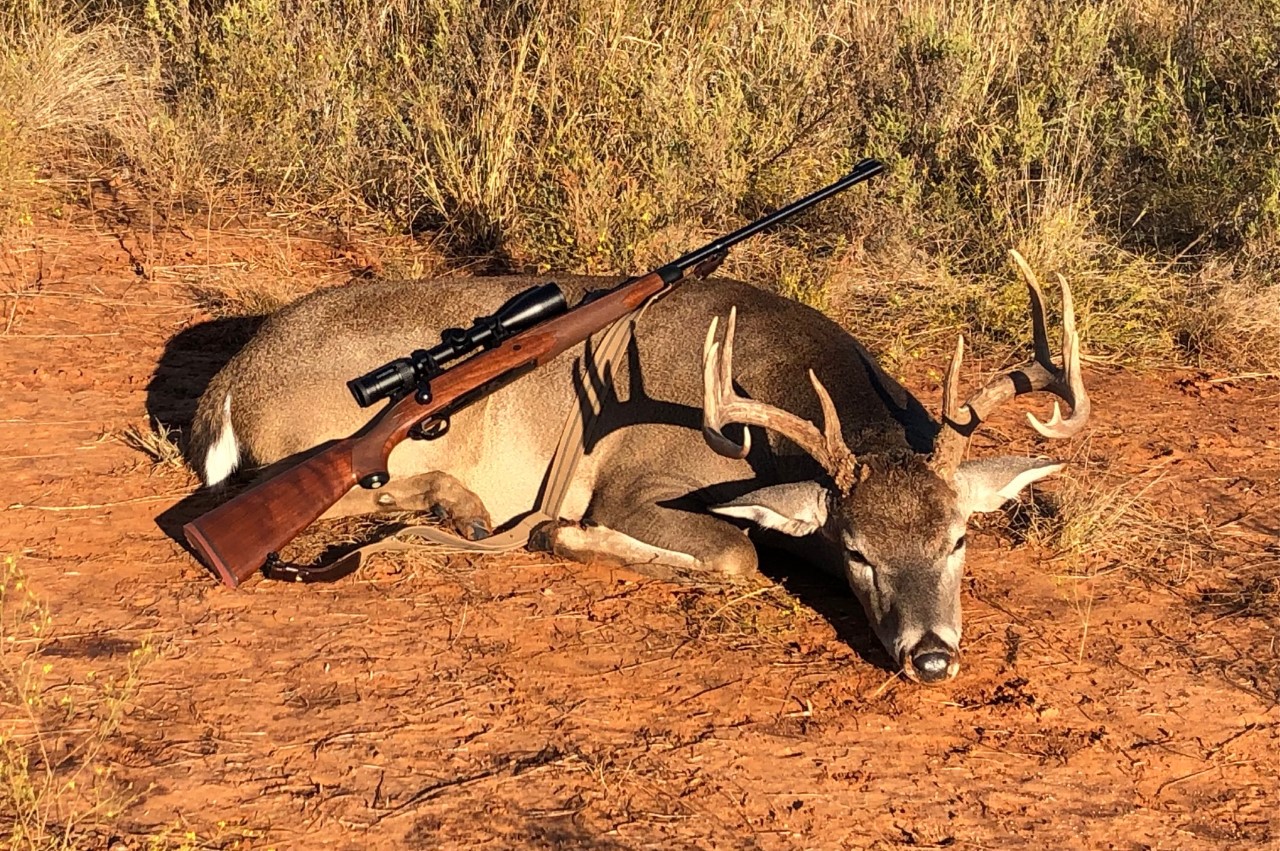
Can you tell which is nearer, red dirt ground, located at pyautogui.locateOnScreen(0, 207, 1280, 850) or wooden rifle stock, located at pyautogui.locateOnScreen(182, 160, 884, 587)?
red dirt ground, located at pyautogui.locateOnScreen(0, 207, 1280, 850)

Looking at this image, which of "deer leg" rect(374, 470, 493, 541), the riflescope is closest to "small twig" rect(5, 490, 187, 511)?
"deer leg" rect(374, 470, 493, 541)

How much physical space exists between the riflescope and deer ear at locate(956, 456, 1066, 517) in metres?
2.02

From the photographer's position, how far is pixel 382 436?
233 inches

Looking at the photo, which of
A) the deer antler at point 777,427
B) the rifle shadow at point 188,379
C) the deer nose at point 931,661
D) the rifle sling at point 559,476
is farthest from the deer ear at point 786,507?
the rifle shadow at point 188,379

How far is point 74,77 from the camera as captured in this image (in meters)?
10.5

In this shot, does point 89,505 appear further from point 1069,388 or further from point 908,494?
point 1069,388

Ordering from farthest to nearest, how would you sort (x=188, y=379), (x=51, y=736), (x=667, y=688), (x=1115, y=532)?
(x=188, y=379), (x=1115, y=532), (x=667, y=688), (x=51, y=736)

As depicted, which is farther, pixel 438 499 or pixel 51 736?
pixel 438 499

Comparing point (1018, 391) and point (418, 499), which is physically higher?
point (1018, 391)

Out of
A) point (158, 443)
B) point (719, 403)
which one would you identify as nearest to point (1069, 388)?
point (719, 403)

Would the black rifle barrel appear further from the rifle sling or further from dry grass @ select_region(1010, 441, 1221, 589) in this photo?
dry grass @ select_region(1010, 441, 1221, 589)

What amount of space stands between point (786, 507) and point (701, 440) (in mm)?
830

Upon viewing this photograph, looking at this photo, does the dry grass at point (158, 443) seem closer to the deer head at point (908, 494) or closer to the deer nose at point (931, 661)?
the deer head at point (908, 494)

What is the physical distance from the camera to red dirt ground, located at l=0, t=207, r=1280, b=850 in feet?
14.1
